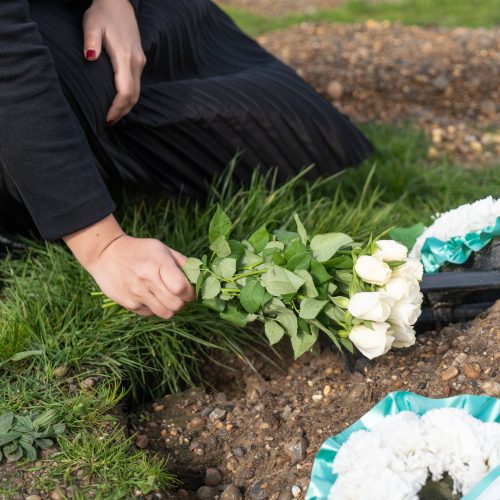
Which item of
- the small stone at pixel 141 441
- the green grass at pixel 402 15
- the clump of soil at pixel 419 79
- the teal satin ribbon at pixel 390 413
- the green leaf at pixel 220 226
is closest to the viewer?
the teal satin ribbon at pixel 390 413

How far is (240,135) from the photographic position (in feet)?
7.04

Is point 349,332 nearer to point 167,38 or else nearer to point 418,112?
point 167,38

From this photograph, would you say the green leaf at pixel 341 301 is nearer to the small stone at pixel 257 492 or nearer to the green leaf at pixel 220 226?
the green leaf at pixel 220 226

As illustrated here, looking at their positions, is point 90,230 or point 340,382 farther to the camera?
point 340,382

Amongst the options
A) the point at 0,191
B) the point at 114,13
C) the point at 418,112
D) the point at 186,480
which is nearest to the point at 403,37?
the point at 418,112

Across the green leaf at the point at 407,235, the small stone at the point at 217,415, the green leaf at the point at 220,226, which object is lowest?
the small stone at the point at 217,415

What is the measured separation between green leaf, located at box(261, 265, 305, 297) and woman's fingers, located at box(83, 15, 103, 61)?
726 mm

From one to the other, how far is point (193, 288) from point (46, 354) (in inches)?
16.7

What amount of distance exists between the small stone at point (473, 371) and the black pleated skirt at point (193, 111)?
92 cm

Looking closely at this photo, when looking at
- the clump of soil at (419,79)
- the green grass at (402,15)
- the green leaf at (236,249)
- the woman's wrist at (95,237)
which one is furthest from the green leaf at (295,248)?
the green grass at (402,15)

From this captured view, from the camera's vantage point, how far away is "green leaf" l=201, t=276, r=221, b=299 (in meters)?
1.41

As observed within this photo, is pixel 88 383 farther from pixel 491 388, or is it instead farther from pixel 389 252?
pixel 491 388

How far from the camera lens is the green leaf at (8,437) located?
4.64 feet

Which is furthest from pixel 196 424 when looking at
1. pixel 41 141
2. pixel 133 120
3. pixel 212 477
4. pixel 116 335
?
pixel 133 120
